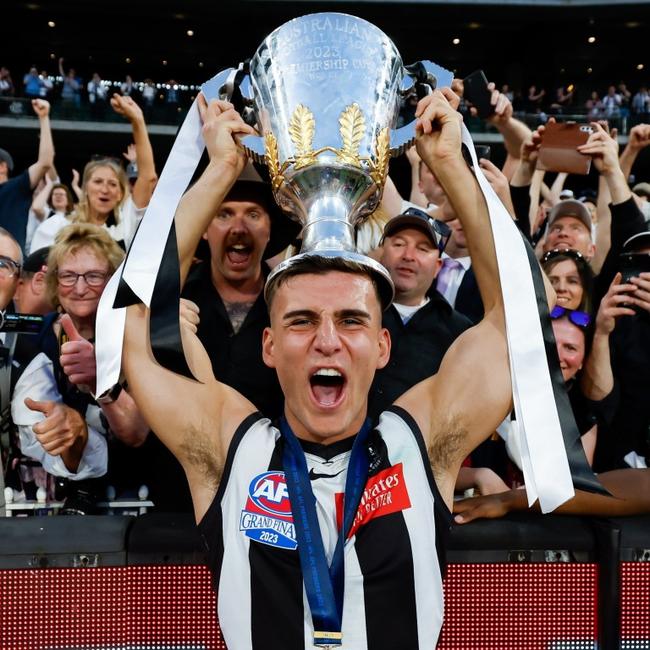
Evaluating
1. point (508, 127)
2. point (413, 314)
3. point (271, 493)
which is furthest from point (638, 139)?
point (271, 493)

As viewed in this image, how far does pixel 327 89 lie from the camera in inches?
85.4

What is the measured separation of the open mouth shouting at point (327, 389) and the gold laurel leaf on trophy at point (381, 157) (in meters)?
0.56

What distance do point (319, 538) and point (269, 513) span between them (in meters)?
0.15

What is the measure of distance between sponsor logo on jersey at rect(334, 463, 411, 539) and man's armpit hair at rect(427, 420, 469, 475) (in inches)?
4.3

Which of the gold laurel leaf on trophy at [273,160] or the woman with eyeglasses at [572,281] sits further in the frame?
the woman with eyeglasses at [572,281]

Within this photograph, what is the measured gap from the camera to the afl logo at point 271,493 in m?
1.88

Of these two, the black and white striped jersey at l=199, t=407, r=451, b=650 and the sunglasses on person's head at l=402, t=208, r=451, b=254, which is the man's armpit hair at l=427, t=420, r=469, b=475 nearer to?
the black and white striped jersey at l=199, t=407, r=451, b=650

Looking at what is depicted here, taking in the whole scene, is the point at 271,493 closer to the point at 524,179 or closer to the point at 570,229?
the point at 524,179

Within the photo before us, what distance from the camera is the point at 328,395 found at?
6.40 feet

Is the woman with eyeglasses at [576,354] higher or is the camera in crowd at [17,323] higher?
the camera in crowd at [17,323]

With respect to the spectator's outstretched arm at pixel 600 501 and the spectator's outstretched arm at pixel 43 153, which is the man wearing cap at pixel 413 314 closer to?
the spectator's outstretched arm at pixel 600 501

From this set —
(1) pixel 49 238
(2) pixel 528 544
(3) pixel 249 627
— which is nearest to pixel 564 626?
(2) pixel 528 544

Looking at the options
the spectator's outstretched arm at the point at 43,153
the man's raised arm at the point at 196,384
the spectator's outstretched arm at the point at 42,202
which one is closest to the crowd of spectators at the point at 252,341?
the man's raised arm at the point at 196,384

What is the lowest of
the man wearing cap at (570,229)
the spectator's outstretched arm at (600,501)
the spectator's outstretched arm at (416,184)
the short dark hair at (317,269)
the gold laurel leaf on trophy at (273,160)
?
the spectator's outstretched arm at (600,501)
